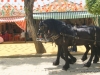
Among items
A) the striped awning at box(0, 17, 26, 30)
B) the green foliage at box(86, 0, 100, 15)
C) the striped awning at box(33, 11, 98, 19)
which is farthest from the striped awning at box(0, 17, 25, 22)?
the green foliage at box(86, 0, 100, 15)

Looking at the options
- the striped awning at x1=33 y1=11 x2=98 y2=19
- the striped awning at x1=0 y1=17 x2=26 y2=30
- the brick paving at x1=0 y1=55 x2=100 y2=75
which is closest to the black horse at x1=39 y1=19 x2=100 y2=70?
the brick paving at x1=0 y1=55 x2=100 y2=75

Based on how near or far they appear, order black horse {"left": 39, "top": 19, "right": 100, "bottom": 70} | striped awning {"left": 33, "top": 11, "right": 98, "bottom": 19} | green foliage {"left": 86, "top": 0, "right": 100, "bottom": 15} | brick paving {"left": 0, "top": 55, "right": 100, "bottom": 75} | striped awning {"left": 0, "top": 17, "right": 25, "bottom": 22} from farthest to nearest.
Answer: striped awning {"left": 0, "top": 17, "right": 25, "bottom": 22} → striped awning {"left": 33, "top": 11, "right": 98, "bottom": 19} → green foliage {"left": 86, "top": 0, "right": 100, "bottom": 15} → black horse {"left": 39, "top": 19, "right": 100, "bottom": 70} → brick paving {"left": 0, "top": 55, "right": 100, "bottom": 75}

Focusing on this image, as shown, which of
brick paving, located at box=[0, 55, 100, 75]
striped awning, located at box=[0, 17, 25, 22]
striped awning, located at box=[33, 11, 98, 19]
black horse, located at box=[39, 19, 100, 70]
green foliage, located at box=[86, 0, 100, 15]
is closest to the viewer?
brick paving, located at box=[0, 55, 100, 75]

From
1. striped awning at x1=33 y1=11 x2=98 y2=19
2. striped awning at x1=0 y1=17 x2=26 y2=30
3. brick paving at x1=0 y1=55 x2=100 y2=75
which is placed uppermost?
striped awning at x1=33 y1=11 x2=98 y2=19

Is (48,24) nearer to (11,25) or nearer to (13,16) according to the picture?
(13,16)

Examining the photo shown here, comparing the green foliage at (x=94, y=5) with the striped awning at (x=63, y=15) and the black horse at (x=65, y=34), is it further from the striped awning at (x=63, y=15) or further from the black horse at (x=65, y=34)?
the striped awning at (x=63, y=15)

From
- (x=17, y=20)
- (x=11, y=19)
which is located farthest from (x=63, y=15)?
(x=11, y=19)

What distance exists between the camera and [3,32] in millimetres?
16984

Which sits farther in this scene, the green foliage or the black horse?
the green foliage

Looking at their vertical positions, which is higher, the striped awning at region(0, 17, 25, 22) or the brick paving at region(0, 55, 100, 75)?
the striped awning at region(0, 17, 25, 22)

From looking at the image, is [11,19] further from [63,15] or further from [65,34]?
[65,34]

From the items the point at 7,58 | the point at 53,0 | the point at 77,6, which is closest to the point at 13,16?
the point at 53,0

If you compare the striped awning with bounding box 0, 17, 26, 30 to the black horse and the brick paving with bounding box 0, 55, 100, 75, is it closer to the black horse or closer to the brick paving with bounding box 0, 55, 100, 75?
the brick paving with bounding box 0, 55, 100, 75

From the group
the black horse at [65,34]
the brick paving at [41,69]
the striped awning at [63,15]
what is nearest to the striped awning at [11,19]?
the striped awning at [63,15]
